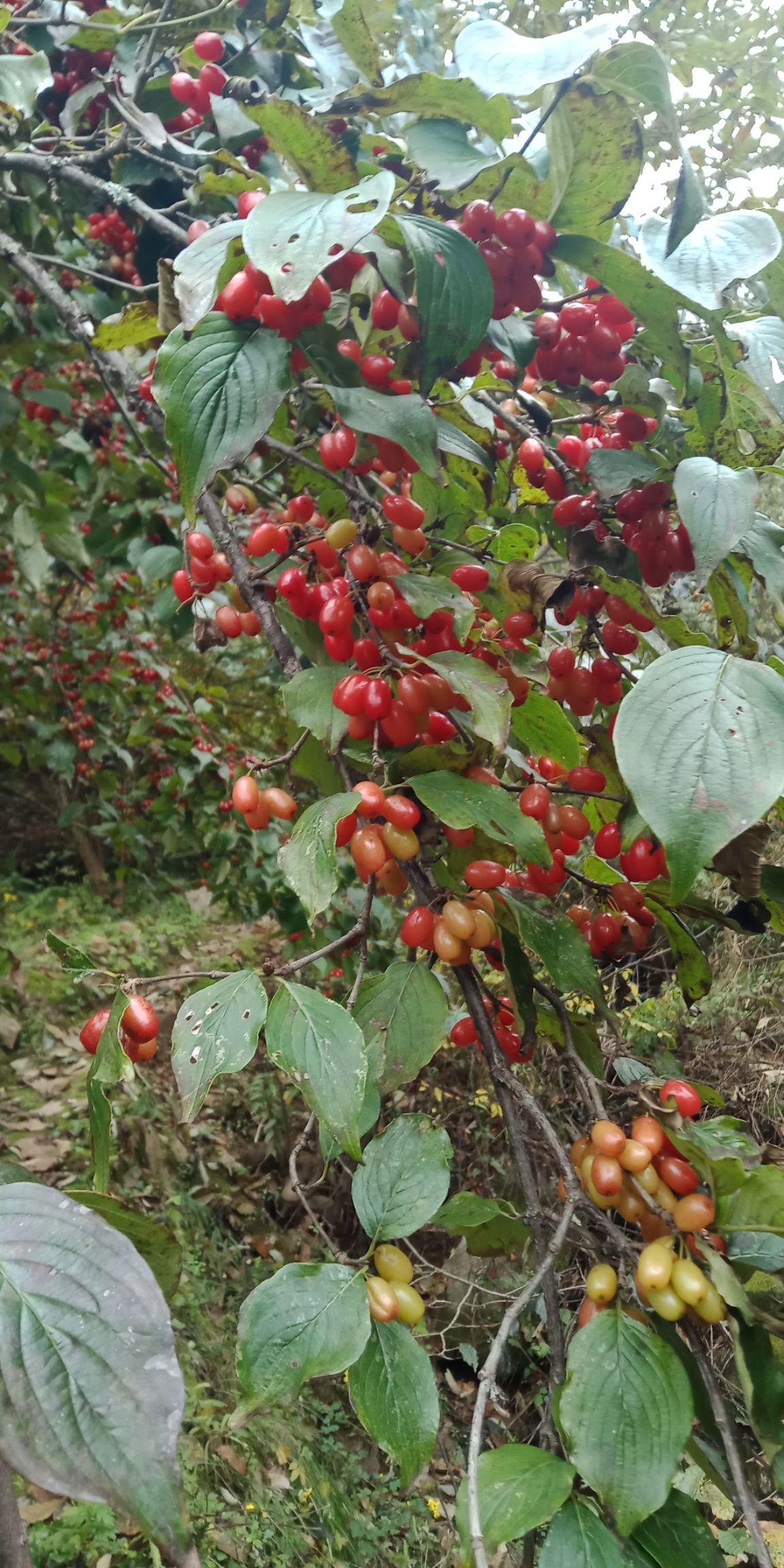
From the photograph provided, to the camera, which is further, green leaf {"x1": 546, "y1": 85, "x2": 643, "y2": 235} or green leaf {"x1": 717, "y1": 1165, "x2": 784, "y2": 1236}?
green leaf {"x1": 546, "y1": 85, "x2": 643, "y2": 235}

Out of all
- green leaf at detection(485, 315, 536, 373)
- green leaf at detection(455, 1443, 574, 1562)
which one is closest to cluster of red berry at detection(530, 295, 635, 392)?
green leaf at detection(485, 315, 536, 373)

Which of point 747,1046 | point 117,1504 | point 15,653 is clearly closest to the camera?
point 117,1504

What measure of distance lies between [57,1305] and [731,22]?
485 cm

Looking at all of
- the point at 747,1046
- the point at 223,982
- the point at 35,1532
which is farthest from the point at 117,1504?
the point at 747,1046

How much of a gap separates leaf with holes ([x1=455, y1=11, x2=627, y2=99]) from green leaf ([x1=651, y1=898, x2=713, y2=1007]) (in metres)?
0.73

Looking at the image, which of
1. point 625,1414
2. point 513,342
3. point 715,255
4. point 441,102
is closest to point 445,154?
point 441,102

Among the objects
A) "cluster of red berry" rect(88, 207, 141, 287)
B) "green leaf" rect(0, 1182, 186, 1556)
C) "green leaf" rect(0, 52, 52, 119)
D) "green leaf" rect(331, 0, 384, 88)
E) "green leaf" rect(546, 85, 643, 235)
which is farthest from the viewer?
"cluster of red berry" rect(88, 207, 141, 287)

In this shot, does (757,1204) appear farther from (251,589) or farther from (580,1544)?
(251,589)

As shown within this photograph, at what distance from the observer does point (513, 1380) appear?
8.25 feet

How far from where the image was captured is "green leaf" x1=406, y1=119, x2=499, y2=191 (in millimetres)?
766

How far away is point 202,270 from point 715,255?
43 cm

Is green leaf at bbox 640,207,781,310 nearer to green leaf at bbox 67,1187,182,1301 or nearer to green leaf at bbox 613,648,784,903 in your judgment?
green leaf at bbox 613,648,784,903

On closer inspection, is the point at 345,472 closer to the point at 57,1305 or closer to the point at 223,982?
the point at 223,982

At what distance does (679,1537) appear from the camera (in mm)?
542
